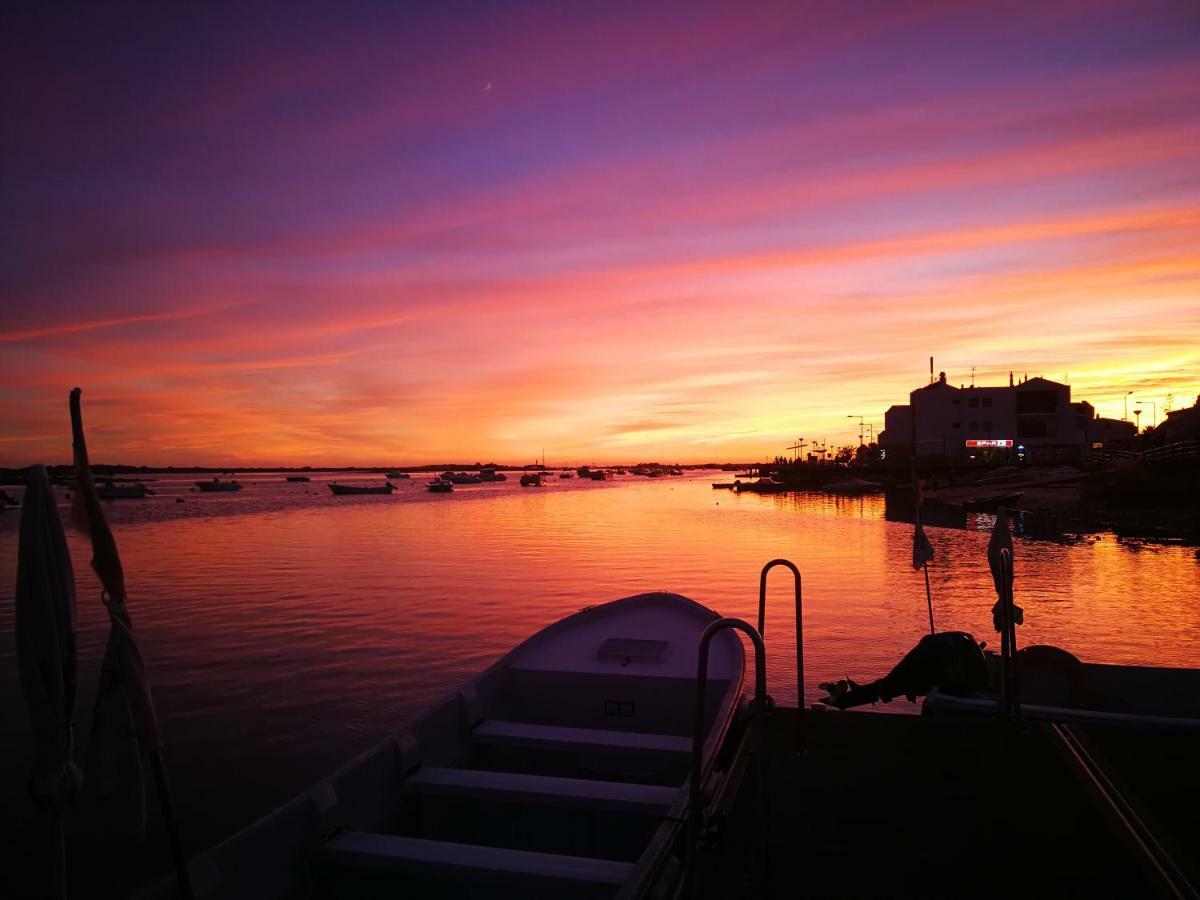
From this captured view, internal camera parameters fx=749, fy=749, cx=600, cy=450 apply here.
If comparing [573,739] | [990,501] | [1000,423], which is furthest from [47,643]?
[1000,423]

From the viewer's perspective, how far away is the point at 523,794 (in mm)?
6160

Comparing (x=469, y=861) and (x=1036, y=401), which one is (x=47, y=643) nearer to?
(x=469, y=861)

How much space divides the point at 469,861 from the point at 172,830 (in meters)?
1.91

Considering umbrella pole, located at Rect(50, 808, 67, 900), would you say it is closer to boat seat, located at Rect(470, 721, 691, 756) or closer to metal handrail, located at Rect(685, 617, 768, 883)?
metal handrail, located at Rect(685, 617, 768, 883)

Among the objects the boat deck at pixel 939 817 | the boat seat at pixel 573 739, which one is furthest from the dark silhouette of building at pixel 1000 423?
the boat seat at pixel 573 739

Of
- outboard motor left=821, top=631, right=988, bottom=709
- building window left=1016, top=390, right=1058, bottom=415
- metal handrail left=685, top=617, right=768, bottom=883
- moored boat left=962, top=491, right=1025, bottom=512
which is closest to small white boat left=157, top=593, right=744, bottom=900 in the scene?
A: metal handrail left=685, top=617, right=768, bottom=883

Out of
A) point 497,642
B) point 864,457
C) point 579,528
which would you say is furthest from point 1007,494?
point 864,457

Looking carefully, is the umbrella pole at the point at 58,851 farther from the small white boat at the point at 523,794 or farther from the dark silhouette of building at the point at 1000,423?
the dark silhouette of building at the point at 1000,423

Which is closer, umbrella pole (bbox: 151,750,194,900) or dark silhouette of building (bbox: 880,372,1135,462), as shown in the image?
umbrella pole (bbox: 151,750,194,900)

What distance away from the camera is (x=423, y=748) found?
6844 mm

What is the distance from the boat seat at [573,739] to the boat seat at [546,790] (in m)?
0.93

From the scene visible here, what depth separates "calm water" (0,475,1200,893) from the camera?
11.4m

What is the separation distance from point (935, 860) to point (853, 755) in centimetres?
205

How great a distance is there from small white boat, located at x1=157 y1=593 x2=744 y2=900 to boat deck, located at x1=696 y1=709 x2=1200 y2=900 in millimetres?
653
